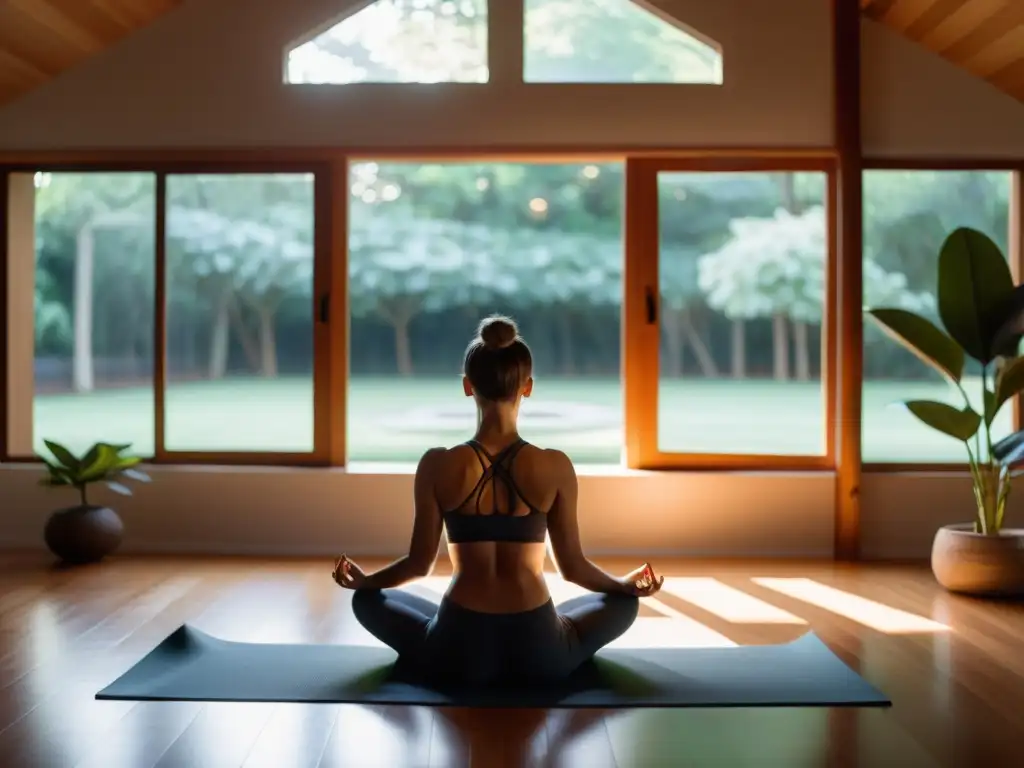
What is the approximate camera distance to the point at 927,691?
3088 millimetres

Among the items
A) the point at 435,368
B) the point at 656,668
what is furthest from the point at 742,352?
the point at 656,668

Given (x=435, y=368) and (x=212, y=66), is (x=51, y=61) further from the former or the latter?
(x=435, y=368)

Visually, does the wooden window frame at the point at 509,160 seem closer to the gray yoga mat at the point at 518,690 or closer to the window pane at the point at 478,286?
the window pane at the point at 478,286

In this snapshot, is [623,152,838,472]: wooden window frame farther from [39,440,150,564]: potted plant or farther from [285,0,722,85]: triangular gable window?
[39,440,150,564]: potted plant

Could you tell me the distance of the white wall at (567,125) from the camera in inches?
207

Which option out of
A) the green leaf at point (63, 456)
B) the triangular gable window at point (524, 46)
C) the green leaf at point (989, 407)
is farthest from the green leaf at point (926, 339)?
the green leaf at point (63, 456)

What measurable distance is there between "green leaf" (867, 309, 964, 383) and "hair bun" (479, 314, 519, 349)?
2.24 m

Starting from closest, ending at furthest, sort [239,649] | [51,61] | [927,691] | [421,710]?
[421,710] → [927,691] → [239,649] → [51,61]

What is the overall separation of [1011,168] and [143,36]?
4001mm

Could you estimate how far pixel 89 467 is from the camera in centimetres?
505

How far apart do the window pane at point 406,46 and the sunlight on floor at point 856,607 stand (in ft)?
8.53

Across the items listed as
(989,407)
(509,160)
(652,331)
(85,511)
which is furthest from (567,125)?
(85,511)

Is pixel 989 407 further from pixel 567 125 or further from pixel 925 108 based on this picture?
pixel 567 125

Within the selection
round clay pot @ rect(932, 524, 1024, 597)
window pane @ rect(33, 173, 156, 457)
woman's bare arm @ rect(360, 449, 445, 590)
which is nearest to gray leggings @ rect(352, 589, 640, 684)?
woman's bare arm @ rect(360, 449, 445, 590)
